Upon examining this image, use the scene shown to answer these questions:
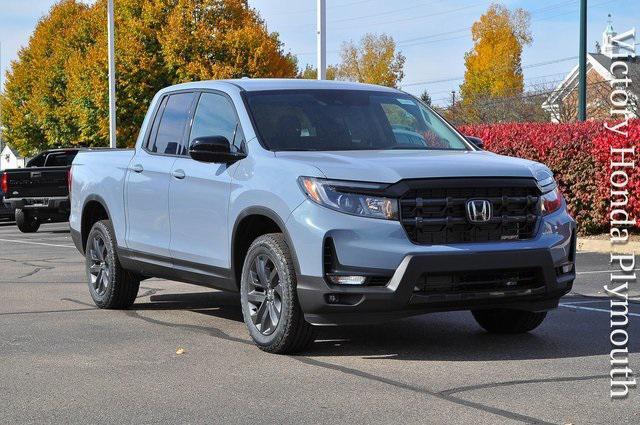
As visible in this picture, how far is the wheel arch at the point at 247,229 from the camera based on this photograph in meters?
7.79

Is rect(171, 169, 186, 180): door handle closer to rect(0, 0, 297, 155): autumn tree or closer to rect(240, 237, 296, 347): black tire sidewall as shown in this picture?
rect(240, 237, 296, 347): black tire sidewall

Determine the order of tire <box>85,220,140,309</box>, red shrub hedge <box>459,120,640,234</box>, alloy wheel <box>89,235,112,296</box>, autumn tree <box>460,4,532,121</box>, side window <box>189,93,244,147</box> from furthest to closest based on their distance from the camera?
1. autumn tree <box>460,4,532,121</box>
2. red shrub hedge <box>459,120,640,234</box>
3. alloy wheel <box>89,235,112,296</box>
4. tire <box>85,220,140,309</box>
5. side window <box>189,93,244,147</box>

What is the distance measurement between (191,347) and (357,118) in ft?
6.99

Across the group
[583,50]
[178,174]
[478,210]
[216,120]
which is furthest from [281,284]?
[583,50]

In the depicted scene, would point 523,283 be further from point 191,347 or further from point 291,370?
point 191,347

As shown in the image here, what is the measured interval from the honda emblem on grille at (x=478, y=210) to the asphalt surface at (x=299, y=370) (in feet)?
3.02

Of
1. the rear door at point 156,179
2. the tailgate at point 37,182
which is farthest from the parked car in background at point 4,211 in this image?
the rear door at point 156,179

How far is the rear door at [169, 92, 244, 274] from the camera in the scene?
8336 mm

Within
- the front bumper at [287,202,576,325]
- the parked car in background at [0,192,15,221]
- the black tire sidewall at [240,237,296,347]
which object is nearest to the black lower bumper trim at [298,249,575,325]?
the front bumper at [287,202,576,325]

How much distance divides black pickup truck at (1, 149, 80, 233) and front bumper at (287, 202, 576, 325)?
17.9m

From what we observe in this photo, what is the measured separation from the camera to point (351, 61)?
10706 cm

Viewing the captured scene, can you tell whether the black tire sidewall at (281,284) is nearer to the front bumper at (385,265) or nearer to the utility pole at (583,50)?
the front bumper at (385,265)

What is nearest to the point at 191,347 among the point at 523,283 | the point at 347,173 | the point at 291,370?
the point at 291,370

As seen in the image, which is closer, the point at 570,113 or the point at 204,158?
the point at 204,158
